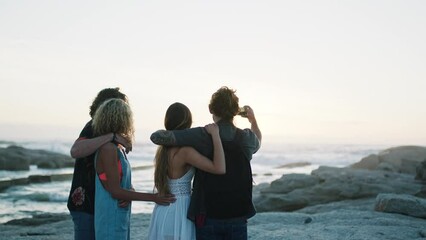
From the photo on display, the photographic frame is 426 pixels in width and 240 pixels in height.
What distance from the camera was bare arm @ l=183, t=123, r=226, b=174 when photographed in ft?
14.9

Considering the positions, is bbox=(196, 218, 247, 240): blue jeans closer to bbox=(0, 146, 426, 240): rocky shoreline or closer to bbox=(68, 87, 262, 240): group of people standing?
bbox=(68, 87, 262, 240): group of people standing

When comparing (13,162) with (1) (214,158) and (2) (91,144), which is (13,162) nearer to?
(2) (91,144)

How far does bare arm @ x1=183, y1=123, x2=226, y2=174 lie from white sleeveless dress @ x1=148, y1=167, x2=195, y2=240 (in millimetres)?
286

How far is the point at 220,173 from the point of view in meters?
4.59

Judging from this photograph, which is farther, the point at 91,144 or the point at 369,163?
the point at 369,163

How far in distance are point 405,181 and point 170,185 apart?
1683 centimetres

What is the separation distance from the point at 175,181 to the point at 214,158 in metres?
0.53

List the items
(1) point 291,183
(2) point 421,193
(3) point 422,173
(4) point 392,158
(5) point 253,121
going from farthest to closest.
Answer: (4) point 392,158 < (3) point 422,173 < (1) point 291,183 < (2) point 421,193 < (5) point 253,121

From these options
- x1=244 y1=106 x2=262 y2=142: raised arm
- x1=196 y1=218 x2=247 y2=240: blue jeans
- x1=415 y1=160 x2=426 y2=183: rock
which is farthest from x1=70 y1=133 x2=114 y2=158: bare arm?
x1=415 y1=160 x2=426 y2=183: rock

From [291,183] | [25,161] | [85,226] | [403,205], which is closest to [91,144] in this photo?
[85,226]

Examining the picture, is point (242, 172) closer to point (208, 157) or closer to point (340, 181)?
point (208, 157)

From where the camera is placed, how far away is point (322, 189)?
17.2 meters

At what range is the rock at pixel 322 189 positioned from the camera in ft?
53.1

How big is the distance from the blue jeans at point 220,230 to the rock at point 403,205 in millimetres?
8180
